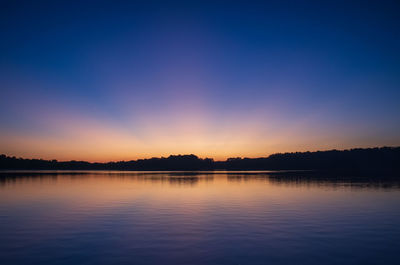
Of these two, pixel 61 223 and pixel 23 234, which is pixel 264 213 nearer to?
pixel 61 223

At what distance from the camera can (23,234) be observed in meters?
22.6

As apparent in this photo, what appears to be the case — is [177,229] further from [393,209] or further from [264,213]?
[393,209]

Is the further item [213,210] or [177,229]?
[213,210]

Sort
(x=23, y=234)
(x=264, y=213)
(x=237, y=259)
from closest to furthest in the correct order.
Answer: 1. (x=237, y=259)
2. (x=23, y=234)
3. (x=264, y=213)

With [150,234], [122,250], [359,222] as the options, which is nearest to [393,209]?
[359,222]

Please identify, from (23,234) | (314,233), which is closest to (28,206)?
(23,234)

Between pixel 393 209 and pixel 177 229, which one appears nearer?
pixel 177 229

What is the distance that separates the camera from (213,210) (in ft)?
113

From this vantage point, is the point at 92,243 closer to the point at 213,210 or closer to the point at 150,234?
the point at 150,234

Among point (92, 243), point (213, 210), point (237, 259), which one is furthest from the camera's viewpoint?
point (213, 210)

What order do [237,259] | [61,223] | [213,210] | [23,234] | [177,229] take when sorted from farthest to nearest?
[213,210], [61,223], [177,229], [23,234], [237,259]

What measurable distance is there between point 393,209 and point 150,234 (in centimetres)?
3016

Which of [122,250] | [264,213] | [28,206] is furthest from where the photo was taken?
[28,206]

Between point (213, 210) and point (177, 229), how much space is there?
10913mm
